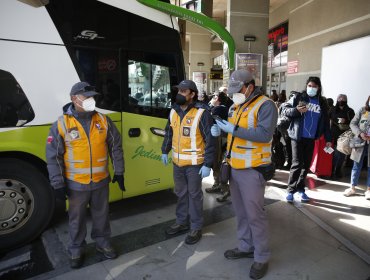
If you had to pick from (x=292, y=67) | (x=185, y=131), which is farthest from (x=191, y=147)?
(x=292, y=67)

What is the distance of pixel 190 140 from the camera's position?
3236mm

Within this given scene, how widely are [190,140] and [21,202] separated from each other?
178 cm

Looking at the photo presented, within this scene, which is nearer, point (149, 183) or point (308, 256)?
point (308, 256)

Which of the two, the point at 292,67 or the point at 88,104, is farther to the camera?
the point at 292,67

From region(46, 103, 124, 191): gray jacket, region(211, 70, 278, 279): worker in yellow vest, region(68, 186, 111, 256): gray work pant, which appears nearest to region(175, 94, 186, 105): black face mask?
region(211, 70, 278, 279): worker in yellow vest

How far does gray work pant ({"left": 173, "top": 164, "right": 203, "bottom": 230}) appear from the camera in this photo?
130 inches

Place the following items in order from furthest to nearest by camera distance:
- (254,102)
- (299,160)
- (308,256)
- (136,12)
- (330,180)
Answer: (330,180) → (299,160) → (136,12) → (308,256) → (254,102)

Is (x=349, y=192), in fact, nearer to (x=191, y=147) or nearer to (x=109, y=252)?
(x=191, y=147)

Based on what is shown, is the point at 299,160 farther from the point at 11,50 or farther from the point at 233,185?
the point at 11,50

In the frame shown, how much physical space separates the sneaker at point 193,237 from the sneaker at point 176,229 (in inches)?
8.2

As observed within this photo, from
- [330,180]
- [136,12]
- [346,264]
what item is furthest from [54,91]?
[330,180]

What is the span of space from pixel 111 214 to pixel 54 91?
173 cm

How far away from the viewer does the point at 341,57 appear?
9.40 m

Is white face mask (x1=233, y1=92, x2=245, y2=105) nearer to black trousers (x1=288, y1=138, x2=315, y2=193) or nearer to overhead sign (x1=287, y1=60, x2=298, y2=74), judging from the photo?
black trousers (x1=288, y1=138, x2=315, y2=193)
